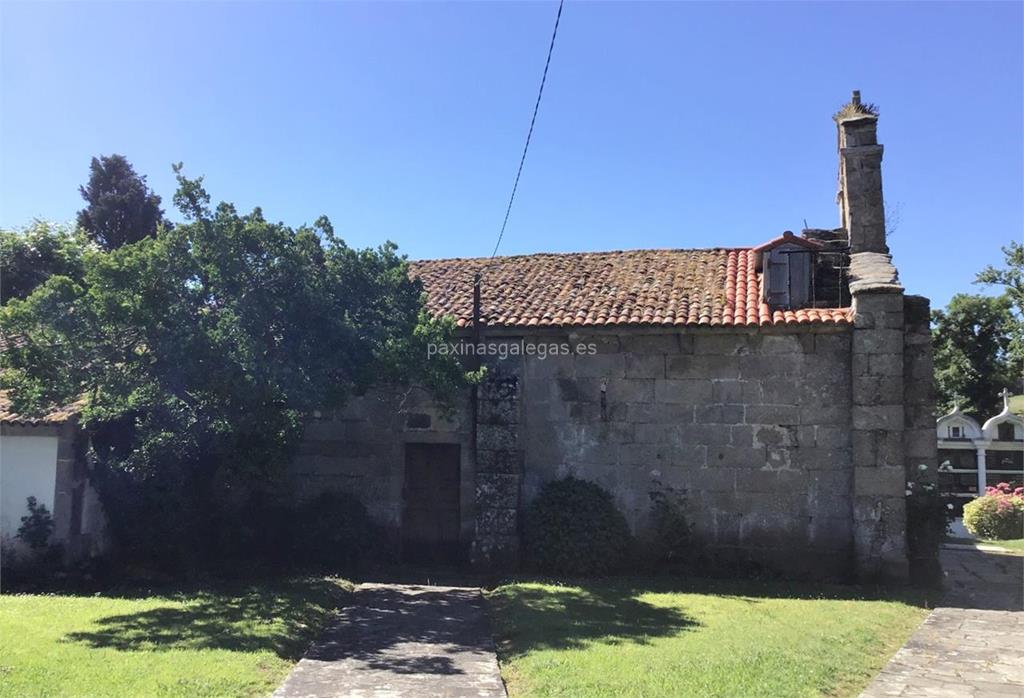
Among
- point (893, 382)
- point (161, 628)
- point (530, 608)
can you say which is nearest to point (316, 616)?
point (161, 628)

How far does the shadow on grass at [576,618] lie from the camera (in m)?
7.33

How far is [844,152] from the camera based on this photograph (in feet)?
42.2

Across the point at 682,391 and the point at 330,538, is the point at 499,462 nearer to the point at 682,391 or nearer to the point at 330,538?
the point at 330,538

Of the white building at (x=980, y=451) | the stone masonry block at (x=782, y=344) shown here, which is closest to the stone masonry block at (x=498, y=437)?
the stone masonry block at (x=782, y=344)

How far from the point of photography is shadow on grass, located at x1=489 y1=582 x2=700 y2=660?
7.33 meters

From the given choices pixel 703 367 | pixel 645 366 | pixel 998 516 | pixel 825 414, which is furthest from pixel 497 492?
pixel 998 516

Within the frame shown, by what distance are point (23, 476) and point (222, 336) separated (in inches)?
196

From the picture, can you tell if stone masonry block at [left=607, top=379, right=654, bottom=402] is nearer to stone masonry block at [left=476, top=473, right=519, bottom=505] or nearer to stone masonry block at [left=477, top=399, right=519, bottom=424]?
stone masonry block at [left=477, top=399, right=519, bottom=424]

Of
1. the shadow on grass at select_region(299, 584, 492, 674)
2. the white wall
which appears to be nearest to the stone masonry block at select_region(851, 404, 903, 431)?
the shadow on grass at select_region(299, 584, 492, 674)

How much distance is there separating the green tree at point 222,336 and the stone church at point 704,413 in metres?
1.89

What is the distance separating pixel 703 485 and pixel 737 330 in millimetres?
2518

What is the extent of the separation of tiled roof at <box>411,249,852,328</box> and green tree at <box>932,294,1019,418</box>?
2107 centimetres

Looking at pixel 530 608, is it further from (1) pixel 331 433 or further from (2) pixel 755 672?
(1) pixel 331 433

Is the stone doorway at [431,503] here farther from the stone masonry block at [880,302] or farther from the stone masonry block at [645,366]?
the stone masonry block at [880,302]
